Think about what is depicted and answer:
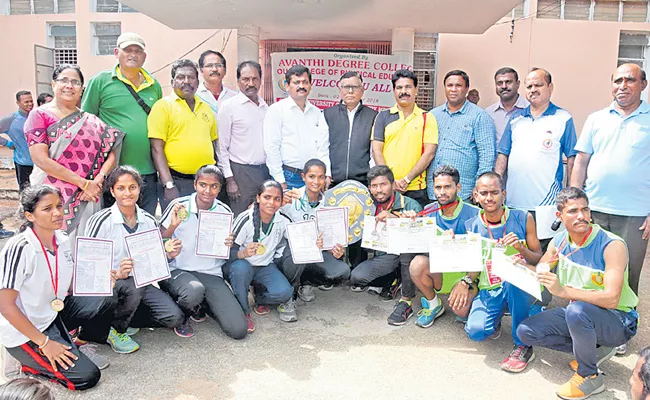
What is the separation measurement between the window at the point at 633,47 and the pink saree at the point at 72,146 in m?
9.95

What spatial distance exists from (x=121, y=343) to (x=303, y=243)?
147cm

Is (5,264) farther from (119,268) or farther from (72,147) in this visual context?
(72,147)

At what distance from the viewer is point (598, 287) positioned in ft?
9.37

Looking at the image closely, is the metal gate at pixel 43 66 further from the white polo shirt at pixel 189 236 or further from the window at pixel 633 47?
the window at pixel 633 47

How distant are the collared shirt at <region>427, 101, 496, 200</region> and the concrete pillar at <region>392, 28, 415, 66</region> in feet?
14.0

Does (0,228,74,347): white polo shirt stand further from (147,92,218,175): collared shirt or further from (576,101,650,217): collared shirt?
(576,101,650,217): collared shirt

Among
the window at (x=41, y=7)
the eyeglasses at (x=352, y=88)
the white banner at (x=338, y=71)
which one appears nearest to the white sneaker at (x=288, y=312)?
the eyeglasses at (x=352, y=88)

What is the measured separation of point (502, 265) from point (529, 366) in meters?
0.73

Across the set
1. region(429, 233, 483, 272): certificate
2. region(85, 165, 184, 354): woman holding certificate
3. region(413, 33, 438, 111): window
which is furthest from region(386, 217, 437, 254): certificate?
region(413, 33, 438, 111): window

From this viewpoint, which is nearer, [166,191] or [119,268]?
[119,268]

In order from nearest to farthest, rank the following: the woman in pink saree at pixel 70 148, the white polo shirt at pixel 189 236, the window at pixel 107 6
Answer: the woman in pink saree at pixel 70 148 → the white polo shirt at pixel 189 236 → the window at pixel 107 6

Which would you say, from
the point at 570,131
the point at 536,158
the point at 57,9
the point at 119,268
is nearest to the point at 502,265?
the point at 536,158

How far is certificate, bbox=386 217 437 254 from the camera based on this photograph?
12.1ft

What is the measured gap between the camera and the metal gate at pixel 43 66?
943 cm
